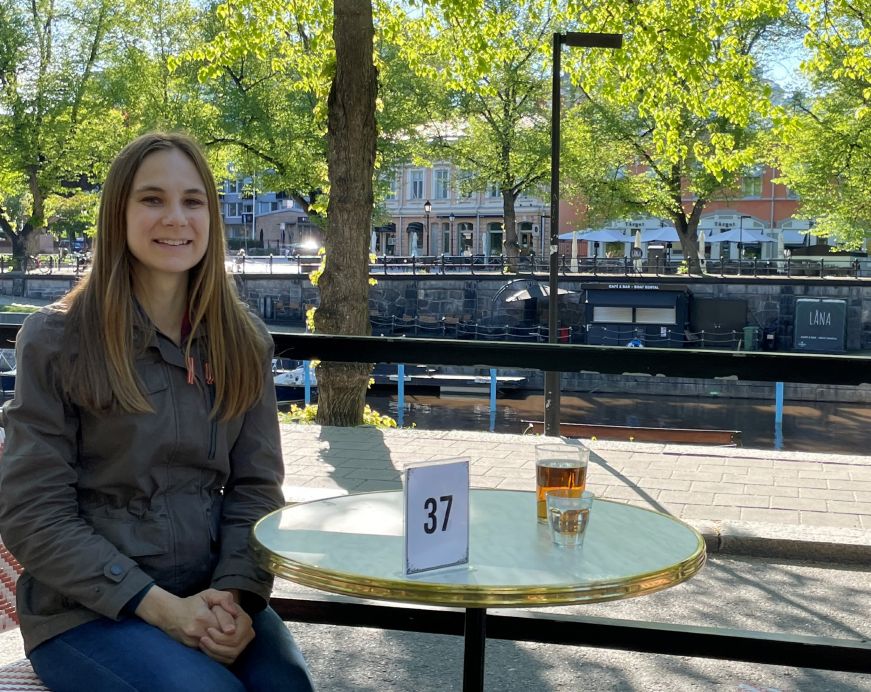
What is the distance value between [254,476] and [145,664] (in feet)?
1.83

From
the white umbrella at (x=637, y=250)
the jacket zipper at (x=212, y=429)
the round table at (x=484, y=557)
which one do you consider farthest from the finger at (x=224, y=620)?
the white umbrella at (x=637, y=250)

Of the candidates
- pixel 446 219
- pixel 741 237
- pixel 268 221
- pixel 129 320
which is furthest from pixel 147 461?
pixel 268 221

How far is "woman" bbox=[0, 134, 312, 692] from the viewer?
205 cm

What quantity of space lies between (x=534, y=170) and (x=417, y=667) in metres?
38.2

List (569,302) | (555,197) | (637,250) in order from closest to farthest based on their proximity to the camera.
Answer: (555,197)
(569,302)
(637,250)

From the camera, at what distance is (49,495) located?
211 cm

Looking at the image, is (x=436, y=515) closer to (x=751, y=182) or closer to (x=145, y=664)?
(x=145, y=664)

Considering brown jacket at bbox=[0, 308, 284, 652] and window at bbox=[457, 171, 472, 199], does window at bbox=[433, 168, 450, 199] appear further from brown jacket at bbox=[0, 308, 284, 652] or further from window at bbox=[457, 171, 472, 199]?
brown jacket at bbox=[0, 308, 284, 652]

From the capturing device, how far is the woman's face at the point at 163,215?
2.29 m

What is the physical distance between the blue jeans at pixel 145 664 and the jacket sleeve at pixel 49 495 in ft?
0.20

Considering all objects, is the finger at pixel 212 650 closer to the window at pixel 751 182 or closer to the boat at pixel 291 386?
the boat at pixel 291 386

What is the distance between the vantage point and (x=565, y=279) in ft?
134

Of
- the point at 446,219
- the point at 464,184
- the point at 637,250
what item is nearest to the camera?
the point at 464,184

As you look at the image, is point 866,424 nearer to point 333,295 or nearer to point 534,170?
point 534,170
